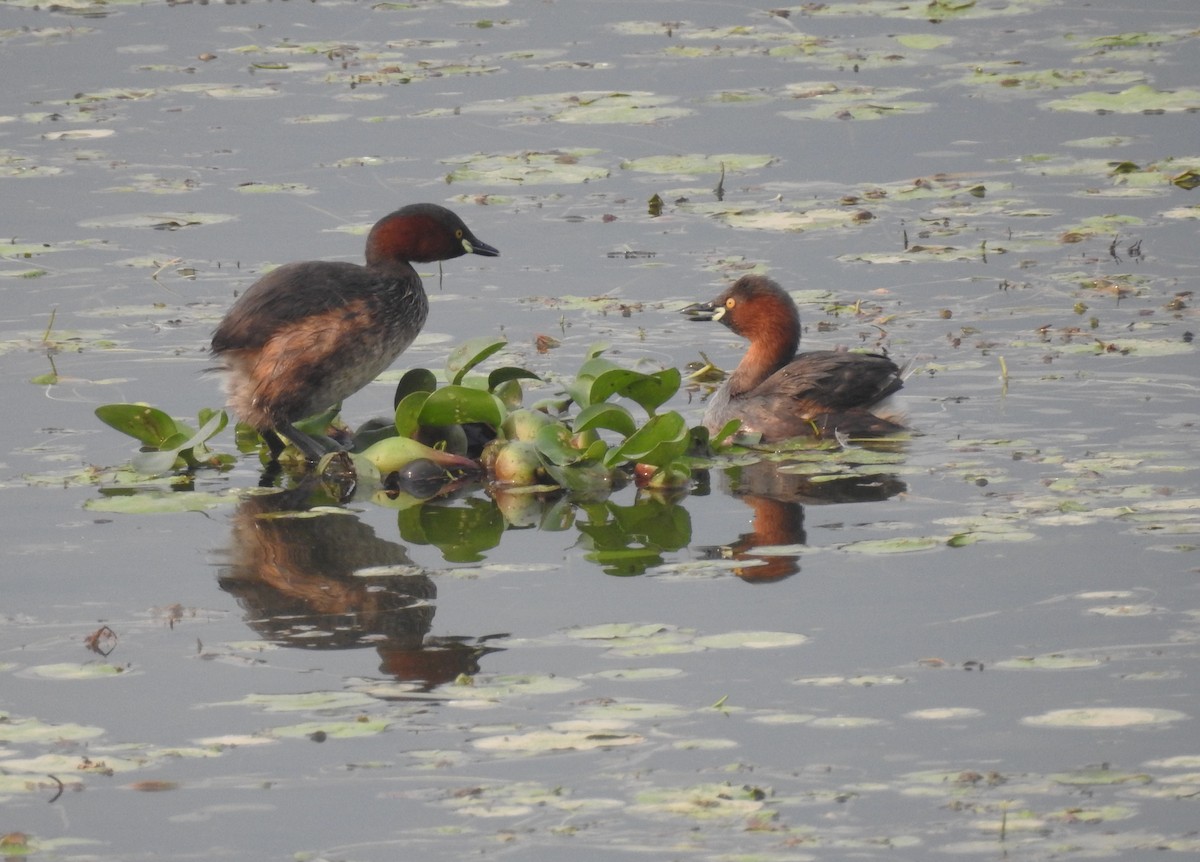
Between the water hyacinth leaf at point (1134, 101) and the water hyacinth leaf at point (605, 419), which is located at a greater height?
the water hyacinth leaf at point (1134, 101)

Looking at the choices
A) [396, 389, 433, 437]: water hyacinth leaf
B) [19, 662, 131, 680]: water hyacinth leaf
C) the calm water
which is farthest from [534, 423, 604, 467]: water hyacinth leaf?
[19, 662, 131, 680]: water hyacinth leaf

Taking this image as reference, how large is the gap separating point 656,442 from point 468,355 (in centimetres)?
114

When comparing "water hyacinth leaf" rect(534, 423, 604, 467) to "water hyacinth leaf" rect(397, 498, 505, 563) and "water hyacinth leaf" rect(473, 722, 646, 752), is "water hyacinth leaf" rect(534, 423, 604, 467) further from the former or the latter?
"water hyacinth leaf" rect(473, 722, 646, 752)

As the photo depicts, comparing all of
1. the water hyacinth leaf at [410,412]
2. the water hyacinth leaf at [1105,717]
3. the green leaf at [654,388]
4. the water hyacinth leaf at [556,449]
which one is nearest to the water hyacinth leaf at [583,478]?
the water hyacinth leaf at [556,449]

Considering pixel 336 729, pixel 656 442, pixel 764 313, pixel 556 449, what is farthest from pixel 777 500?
pixel 336 729

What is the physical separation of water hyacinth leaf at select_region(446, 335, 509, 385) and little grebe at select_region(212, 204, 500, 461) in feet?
0.83

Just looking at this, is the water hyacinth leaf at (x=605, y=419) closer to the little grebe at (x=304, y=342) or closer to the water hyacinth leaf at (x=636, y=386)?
the water hyacinth leaf at (x=636, y=386)

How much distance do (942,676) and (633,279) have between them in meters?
5.50

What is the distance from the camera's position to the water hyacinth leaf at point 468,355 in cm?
841

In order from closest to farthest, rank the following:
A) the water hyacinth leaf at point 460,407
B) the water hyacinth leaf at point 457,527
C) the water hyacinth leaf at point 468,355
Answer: the water hyacinth leaf at point 457,527 < the water hyacinth leaf at point 460,407 < the water hyacinth leaf at point 468,355

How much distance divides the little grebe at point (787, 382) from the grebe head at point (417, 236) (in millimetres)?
1237

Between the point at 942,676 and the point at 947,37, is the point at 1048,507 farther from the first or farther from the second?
the point at 947,37

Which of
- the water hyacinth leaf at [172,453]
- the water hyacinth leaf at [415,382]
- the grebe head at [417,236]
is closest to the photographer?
the water hyacinth leaf at [172,453]

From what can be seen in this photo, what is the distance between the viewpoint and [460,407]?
8.16 m
